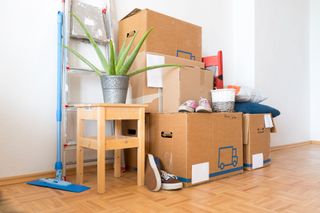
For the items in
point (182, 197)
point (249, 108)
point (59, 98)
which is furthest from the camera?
point (249, 108)

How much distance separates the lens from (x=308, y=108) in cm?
400

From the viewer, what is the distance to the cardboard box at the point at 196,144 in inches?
63.4

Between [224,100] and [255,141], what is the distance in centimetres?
46

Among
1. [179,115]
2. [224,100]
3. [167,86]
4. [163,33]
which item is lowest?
[179,115]

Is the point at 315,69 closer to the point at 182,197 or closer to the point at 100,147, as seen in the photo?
the point at 182,197

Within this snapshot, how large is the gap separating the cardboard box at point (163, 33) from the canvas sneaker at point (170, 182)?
90 centimetres

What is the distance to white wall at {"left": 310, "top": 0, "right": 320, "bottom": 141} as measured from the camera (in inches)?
156

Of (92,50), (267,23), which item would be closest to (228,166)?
(92,50)

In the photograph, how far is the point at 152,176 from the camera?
4.96 feet

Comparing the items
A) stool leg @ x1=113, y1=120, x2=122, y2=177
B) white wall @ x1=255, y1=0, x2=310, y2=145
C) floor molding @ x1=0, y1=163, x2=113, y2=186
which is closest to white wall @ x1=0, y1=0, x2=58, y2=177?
floor molding @ x1=0, y1=163, x2=113, y2=186

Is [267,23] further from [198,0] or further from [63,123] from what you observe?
[63,123]

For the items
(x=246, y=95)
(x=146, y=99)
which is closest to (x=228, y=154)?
(x=246, y=95)

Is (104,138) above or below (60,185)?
above

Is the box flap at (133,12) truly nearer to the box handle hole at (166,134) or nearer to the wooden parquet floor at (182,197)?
the box handle hole at (166,134)
